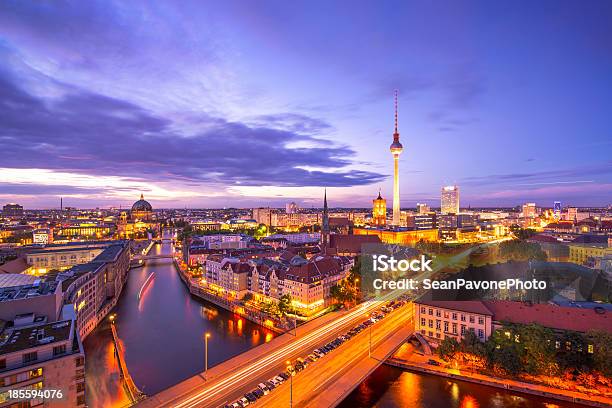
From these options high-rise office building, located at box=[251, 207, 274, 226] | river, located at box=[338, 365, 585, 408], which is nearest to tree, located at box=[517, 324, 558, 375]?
river, located at box=[338, 365, 585, 408]

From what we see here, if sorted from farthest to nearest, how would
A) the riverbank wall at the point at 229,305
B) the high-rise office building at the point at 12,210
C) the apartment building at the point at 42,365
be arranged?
the high-rise office building at the point at 12,210 → the riverbank wall at the point at 229,305 → the apartment building at the point at 42,365

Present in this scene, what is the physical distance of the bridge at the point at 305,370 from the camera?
52.6 ft

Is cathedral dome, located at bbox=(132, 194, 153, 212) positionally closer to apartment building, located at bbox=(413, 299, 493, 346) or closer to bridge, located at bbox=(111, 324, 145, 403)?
bridge, located at bbox=(111, 324, 145, 403)

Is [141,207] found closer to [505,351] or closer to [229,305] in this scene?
[229,305]

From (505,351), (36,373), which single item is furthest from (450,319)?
(36,373)

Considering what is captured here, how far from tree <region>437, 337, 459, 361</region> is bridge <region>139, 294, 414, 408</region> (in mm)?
2612

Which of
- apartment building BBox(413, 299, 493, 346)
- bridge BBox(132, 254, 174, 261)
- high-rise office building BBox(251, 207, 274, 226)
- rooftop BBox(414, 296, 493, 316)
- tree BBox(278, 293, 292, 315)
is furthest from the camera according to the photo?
high-rise office building BBox(251, 207, 274, 226)

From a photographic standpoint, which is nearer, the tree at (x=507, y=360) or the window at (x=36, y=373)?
the window at (x=36, y=373)

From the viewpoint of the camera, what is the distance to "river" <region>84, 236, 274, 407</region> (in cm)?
2238

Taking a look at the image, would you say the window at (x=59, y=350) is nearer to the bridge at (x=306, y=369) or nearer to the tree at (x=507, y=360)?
the bridge at (x=306, y=369)

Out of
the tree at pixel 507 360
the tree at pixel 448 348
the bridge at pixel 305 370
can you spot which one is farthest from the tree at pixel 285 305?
the tree at pixel 507 360

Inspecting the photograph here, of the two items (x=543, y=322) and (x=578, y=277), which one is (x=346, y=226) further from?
(x=543, y=322)

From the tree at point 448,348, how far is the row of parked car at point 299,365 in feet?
17.8

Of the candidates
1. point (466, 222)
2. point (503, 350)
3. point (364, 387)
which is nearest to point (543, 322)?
point (503, 350)
